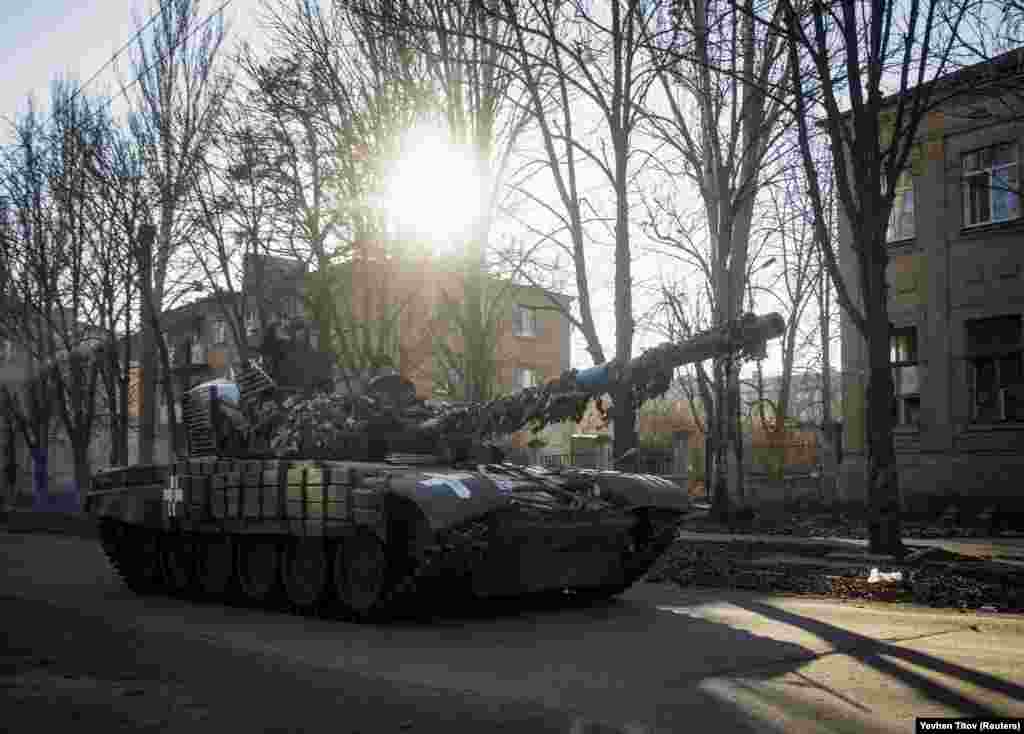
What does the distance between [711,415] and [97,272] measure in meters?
14.4

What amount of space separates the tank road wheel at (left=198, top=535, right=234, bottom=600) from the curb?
12657 millimetres

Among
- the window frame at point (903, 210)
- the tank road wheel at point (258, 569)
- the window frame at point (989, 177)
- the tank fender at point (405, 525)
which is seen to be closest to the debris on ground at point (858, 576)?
the tank fender at point (405, 525)

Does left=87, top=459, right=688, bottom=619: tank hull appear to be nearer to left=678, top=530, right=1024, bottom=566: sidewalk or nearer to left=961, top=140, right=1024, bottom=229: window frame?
left=678, top=530, right=1024, bottom=566: sidewalk

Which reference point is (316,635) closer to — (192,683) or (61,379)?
(192,683)

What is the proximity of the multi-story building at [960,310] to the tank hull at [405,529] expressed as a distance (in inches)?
467

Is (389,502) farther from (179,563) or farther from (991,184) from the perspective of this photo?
(991,184)

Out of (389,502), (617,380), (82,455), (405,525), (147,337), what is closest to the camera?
(617,380)

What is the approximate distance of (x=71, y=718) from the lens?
554cm

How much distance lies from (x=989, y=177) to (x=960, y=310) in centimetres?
246

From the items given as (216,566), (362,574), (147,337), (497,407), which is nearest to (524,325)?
(147,337)

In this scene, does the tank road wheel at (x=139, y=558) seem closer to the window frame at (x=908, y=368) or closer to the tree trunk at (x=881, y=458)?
the tree trunk at (x=881, y=458)

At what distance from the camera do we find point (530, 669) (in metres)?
6.54

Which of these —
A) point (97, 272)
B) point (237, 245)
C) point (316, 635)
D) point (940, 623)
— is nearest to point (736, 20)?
point (940, 623)

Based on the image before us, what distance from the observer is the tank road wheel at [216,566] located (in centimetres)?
1099
